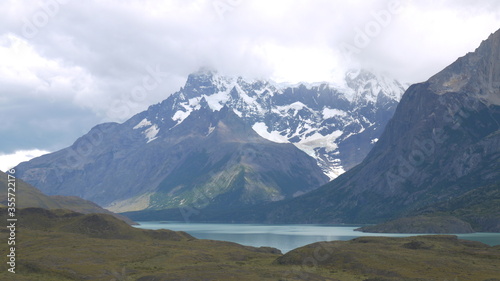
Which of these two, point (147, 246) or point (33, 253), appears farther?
point (147, 246)

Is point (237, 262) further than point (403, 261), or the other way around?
point (237, 262)

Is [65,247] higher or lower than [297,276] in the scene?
higher

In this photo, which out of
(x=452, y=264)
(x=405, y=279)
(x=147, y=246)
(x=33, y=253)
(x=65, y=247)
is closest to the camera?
(x=405, y=279)

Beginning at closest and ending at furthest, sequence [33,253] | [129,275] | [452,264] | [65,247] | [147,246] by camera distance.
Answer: [129,275] → [452,264] → [33,253] → [65,247] → [147,246]

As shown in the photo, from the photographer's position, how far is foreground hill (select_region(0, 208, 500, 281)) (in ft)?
438

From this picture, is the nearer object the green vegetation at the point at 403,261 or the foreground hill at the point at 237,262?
the foreground hill at the point at 237,262

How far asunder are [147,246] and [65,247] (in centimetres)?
3024

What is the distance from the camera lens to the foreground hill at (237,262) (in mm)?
133375

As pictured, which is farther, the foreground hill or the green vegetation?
the green vegetation

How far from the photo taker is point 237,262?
166500 millimetres

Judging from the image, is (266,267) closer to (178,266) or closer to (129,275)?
(178,266)

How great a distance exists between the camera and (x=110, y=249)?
17650 cm

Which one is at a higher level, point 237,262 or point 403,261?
point 237,262

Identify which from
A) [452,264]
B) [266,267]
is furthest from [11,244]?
[452,264]
